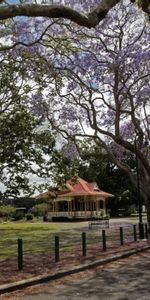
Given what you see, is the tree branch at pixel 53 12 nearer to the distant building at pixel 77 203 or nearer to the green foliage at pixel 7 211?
the distant building at pixel 77 203

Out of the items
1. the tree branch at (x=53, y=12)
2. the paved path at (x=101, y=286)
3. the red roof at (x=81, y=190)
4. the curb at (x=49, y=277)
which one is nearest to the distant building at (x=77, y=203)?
the red roof at (x=81, y=190)

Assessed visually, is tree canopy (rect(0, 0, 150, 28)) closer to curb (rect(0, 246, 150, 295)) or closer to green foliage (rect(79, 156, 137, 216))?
curb (rect(0, 246, 150, 295))

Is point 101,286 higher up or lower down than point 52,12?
lower down

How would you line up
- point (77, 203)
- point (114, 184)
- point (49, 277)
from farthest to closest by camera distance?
1. point (114, 184)
2. point (77, 203)
3. point (49, 277)

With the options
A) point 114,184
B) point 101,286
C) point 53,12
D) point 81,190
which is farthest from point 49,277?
point 114,184

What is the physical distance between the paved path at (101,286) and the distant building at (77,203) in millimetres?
49174

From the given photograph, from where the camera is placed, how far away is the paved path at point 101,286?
11461 mm

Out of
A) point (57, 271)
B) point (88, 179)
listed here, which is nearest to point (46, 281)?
point (57, 271)

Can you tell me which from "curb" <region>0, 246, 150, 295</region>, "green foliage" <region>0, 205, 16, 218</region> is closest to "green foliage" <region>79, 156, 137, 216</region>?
"green foliage" <region>0, 205, 16, 218</region>

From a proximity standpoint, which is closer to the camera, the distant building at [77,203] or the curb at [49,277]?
the curb at [49,277]

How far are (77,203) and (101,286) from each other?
182ft

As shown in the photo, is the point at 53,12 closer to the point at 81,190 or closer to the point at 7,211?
the point at 81,190

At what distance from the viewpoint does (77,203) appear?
68.1 metres

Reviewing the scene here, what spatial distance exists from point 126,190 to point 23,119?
50734 millimetres
